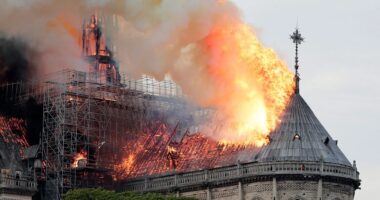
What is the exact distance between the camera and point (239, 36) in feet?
454

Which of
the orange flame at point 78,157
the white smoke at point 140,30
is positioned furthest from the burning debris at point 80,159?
the white smoke at point 140,30

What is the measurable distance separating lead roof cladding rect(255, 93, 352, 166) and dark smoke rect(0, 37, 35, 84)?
3002 centimetres

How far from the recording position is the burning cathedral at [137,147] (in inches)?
5172

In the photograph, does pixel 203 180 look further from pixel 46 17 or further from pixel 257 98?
pixel 46 17

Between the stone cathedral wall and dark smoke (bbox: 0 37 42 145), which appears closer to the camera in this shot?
the stone cathedral wall

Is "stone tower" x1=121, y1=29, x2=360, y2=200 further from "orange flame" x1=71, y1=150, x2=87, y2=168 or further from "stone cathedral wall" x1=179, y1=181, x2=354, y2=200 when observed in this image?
"orange flame" x1=71, y1=150, x2=87, y2=168

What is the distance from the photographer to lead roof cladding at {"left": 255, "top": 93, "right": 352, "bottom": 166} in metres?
132

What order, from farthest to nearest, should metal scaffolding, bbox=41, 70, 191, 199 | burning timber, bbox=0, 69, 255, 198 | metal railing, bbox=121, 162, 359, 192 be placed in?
1. metal scaffolding, bbox=41, 70, 191, 199
2. burning timber, bbox=0, 69, 255, 198
3. metal railing, bbox=121, 162, 359, 192

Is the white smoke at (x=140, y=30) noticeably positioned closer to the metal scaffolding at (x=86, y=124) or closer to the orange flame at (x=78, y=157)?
the metal scaffolding at (x=86, y=124)

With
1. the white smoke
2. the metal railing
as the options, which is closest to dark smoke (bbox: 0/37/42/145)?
the white smoke

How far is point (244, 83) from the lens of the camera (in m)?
137

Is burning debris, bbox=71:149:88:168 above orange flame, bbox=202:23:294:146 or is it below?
below

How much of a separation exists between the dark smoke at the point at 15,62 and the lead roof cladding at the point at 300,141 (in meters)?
30.0

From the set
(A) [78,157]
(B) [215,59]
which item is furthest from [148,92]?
(B) [215,59]
